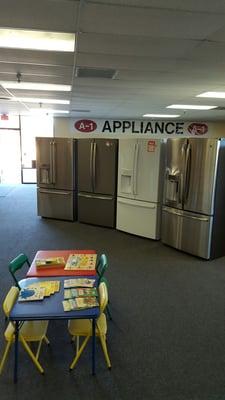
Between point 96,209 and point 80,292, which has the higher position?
point 80,292

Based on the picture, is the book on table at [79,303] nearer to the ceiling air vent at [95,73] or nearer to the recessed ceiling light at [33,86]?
the ceiling air vent at [95,73]

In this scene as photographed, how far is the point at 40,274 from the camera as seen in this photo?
268 cm

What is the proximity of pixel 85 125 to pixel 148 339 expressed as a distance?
8.96 m

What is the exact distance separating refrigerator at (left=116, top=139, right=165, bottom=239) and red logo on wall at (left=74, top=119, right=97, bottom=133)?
498cm

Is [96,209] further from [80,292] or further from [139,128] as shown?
[139,128]

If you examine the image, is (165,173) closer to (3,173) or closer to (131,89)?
(131,89)

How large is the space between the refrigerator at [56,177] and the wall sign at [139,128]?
3976mm

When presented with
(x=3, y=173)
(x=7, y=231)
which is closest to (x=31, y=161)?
A: (x=3, y=173)

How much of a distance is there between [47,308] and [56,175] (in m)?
5.07

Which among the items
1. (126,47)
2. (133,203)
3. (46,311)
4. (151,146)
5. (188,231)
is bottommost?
(188,231)

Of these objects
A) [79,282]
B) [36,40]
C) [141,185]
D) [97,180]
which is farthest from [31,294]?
[97,180]

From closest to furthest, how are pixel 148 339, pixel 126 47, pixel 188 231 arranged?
pixel 148 339
pixel 126 47
pixel 188 231

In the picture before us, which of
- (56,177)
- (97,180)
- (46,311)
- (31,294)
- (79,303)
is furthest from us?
(56,177)

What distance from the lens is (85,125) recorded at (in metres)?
10.6
